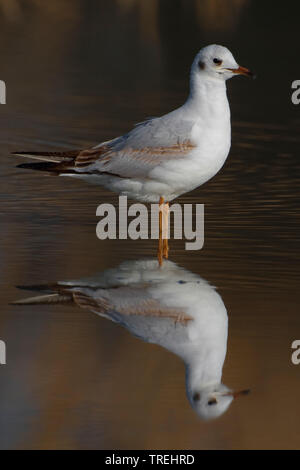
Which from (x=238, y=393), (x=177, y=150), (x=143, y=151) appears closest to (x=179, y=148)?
(x=177, y=150)

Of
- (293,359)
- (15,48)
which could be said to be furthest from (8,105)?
(293,359)

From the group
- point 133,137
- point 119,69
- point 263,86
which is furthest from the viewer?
point 119,69

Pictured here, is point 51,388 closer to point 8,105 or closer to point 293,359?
point 293,359

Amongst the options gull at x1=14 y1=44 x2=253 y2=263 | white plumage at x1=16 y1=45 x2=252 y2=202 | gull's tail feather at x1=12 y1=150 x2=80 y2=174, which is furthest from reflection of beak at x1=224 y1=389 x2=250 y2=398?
gull's tail feather at x1=12 y1=150 x2=80 y2=174

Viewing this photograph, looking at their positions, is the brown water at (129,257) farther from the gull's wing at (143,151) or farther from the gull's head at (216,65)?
the gull's head at (216,65)

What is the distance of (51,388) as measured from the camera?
19.1 feet

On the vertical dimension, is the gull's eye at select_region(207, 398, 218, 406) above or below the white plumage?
below

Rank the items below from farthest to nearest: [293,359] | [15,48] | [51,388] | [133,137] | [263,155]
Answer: [15,48] < [263,155] < [133,137] < [293,359] < [51,388]

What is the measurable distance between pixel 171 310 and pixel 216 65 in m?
2.46

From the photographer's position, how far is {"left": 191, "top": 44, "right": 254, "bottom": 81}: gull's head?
8.79 meters

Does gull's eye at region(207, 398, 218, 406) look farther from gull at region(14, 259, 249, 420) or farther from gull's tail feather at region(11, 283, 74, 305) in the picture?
gull's tail feather at region(11, 283, 74, 305)

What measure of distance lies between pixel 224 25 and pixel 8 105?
949 cm

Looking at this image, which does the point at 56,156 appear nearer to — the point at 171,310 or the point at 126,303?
the point at 126,303

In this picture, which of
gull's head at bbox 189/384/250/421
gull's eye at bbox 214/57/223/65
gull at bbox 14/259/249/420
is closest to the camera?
gull's head at bbox 189/384/250/421
